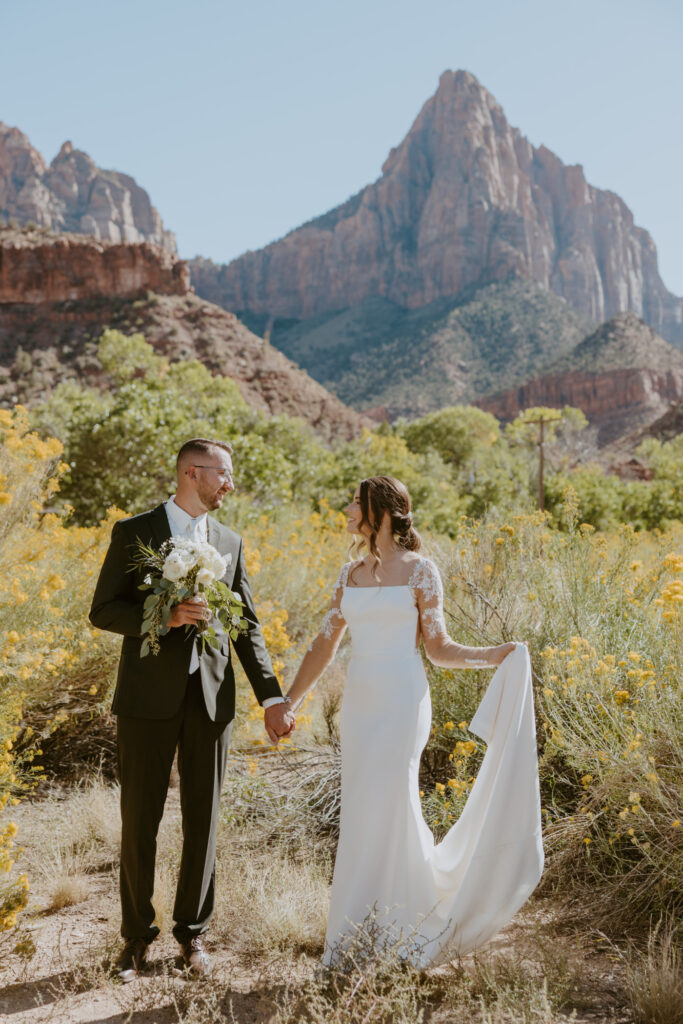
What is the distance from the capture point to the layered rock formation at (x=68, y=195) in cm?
12231

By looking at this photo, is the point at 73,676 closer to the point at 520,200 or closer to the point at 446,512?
the point at 446,512

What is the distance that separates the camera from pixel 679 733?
295 cm

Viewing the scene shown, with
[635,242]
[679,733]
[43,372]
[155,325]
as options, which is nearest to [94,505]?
[679,733]

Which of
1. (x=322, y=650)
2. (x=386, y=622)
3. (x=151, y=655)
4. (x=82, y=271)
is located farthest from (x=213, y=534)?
(x=82, y=271)

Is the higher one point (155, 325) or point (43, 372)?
point (155, 325)

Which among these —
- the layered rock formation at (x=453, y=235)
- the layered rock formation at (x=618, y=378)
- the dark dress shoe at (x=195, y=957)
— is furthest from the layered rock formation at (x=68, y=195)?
the dark dress shoe at (x=195, y=957)

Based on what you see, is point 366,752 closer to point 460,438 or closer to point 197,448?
point 197,448

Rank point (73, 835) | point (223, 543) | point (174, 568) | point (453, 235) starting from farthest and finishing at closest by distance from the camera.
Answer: point (453, 235) → point (73, 835) → point (223, 543) → point (174, 568)

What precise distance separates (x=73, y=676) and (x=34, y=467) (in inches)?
57.1

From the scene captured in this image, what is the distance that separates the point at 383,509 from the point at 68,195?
147 meters

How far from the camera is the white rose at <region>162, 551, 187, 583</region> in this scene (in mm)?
2641

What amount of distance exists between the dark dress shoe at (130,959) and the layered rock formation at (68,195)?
13323cm

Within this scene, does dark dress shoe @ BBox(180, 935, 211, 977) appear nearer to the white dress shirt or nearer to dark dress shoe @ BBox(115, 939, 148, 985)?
dark dress shoe @ BBox(115, 939, 148, 985)

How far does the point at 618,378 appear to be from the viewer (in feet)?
232
